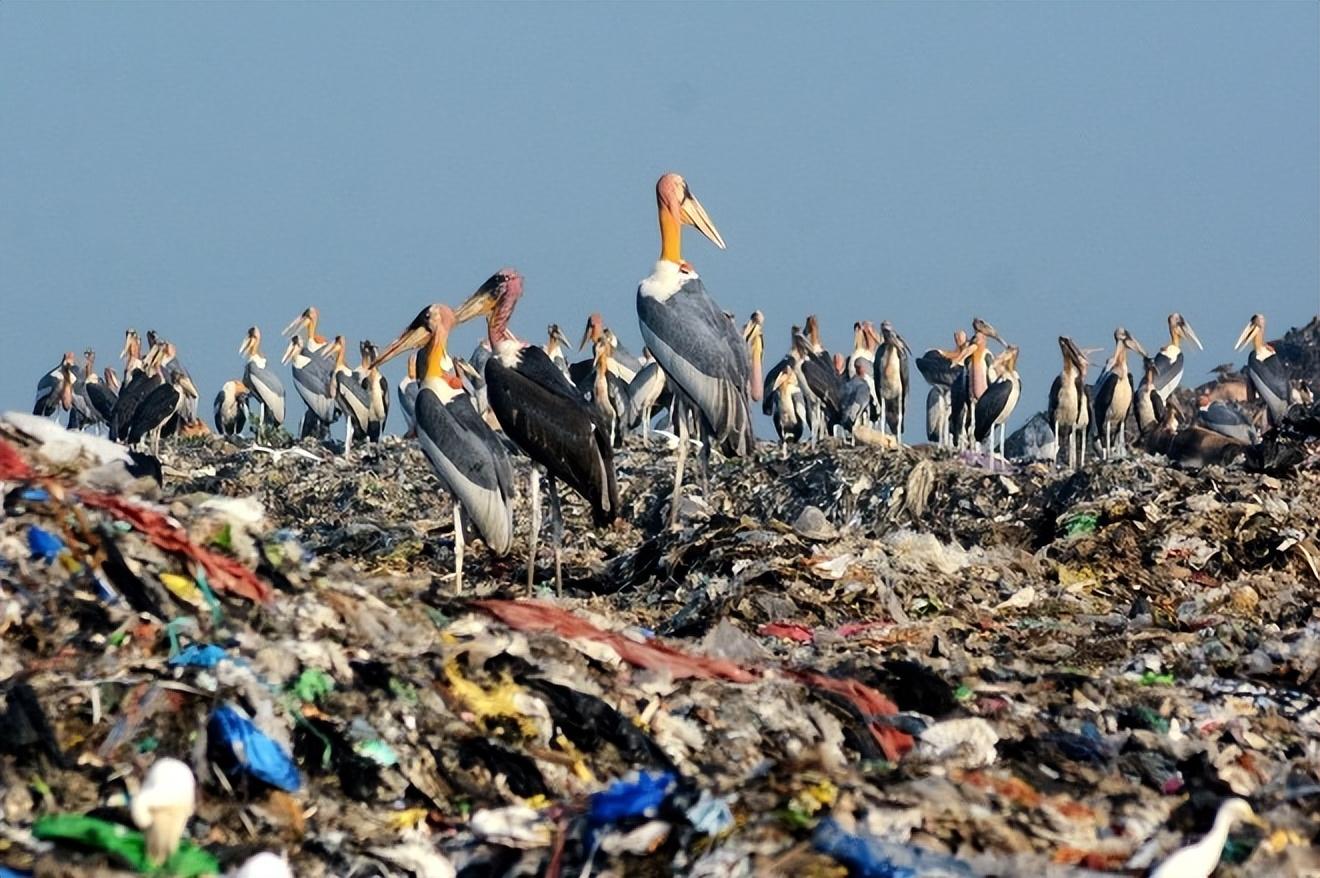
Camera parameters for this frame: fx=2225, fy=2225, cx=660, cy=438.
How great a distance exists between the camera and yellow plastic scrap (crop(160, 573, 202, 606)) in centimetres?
673

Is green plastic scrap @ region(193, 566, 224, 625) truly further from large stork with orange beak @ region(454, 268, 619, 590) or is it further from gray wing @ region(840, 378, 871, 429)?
gray wing @ region(840, 378, 871, 429)

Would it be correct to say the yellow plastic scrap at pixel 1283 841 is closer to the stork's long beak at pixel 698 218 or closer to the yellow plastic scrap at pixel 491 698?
the yellow plastic scrap at pixel 491 698

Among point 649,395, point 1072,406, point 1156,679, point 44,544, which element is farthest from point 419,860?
point 649,395

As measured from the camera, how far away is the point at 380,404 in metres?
30.8

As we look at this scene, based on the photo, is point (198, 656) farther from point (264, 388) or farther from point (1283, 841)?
point (264, 388)

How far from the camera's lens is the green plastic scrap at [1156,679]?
7.68 metres

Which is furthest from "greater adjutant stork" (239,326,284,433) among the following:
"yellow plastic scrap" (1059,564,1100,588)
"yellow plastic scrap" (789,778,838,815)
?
"yellow plastic scrap" (789,778,838,815)

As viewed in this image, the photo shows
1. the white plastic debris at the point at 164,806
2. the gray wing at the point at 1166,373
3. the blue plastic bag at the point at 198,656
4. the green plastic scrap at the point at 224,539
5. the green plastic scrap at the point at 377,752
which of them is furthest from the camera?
the gray wing at the point at 1166,373

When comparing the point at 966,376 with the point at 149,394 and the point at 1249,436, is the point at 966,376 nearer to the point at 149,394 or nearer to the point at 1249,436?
the point at 1249,436

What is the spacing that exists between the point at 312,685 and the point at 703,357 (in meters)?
7.78

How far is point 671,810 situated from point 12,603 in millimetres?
2293

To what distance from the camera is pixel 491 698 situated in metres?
6.48

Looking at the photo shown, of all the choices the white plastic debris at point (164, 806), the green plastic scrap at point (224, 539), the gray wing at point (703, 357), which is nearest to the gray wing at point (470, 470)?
the gray wing at point (703, 357)

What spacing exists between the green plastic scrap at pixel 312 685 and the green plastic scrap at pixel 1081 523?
6218 mm
